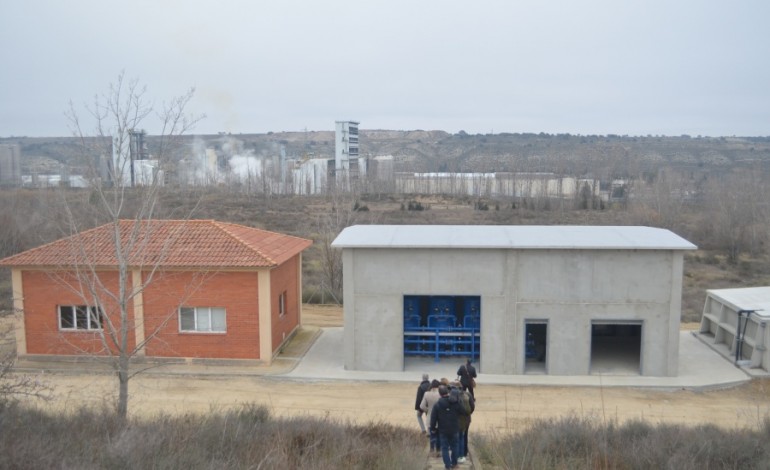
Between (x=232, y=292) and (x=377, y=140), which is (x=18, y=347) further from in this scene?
(x=377, y=140)

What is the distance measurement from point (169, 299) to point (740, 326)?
15.1 m

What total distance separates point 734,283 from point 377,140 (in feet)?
474

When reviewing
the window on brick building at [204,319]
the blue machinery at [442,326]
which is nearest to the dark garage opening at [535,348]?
the blue machinery at [442,326]

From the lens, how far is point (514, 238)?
58.9 ft

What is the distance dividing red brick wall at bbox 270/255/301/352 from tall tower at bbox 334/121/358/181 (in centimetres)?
6906

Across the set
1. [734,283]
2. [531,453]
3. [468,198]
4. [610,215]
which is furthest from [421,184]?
[531,453]

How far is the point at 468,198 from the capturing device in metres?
77.1

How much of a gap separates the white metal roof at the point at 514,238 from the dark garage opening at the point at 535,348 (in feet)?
7.55

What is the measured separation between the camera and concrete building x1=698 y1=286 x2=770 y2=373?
1772cm

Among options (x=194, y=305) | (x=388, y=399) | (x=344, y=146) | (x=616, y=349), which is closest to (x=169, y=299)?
(x=194, y=305)

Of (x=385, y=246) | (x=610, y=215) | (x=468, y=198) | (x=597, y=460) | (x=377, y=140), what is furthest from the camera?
(x=377, y=140)

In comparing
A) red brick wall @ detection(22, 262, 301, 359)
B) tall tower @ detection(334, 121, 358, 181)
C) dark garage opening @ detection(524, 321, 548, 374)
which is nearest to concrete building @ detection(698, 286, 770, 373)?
dark garage opening @ detection(524, 321, 548, 374)

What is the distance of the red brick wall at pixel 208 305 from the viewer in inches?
709

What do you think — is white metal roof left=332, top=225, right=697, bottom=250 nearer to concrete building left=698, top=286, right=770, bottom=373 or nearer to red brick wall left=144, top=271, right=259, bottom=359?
concrete building left=698, top=286, right=770, bottom=373
